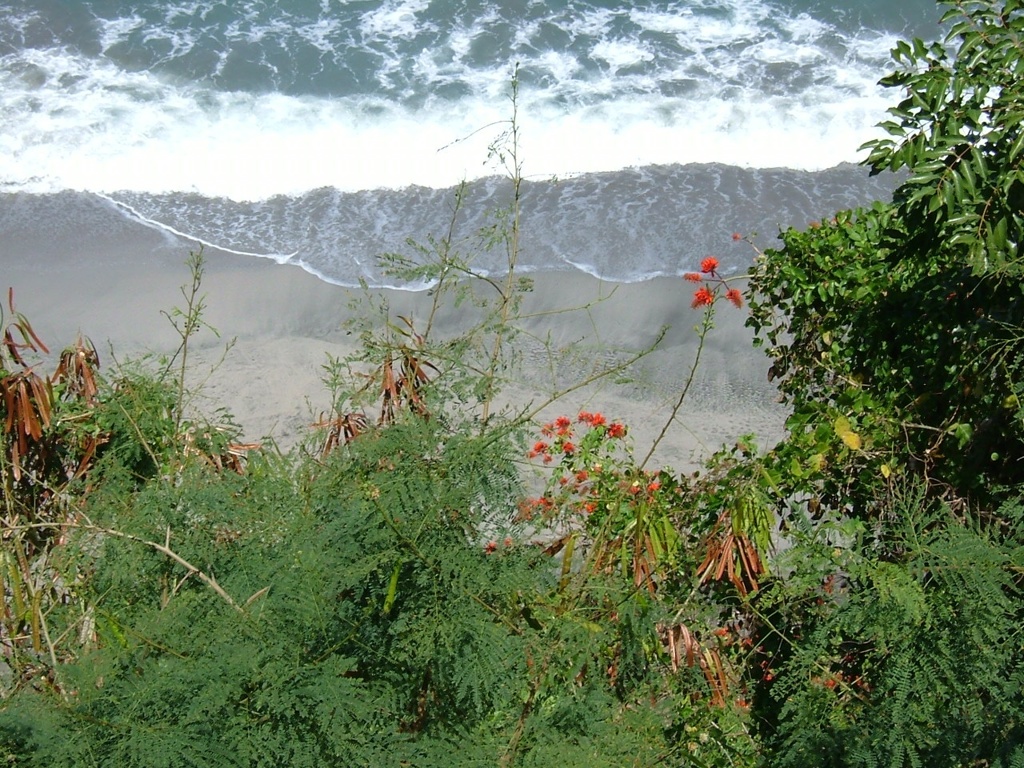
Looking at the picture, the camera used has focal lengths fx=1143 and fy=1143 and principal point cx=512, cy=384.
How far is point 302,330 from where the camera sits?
339 inches

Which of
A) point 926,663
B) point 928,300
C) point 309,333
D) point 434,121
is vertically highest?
point 434,121

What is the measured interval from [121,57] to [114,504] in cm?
1055

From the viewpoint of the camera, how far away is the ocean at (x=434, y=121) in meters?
10.3

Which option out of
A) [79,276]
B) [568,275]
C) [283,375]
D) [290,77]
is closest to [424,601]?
[283,375]

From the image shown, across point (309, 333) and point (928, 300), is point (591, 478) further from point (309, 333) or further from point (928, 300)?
point (309, 333)

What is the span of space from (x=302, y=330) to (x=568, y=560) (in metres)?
5.18

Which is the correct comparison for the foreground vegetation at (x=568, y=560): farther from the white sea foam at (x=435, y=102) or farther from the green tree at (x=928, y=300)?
the white sea foam at (x=435, y=102)

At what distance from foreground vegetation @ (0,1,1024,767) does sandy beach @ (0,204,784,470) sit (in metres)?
2.56

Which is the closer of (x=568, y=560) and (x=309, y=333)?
(x=568, y=560)

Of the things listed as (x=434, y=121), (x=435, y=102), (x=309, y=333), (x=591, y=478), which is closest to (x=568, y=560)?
(x=591, y=478)

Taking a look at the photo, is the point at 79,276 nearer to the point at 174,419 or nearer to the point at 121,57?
the point at 121,57

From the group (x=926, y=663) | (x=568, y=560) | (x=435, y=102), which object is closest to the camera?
(x=926, y=663)

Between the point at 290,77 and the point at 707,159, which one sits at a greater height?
the point at 290,77

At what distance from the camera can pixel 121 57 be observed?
13039mm
